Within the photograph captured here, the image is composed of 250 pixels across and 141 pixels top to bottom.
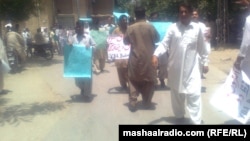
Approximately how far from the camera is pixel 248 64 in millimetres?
5770

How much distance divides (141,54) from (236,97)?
2128 millimetres

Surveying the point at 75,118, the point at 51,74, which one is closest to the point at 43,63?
the point at 51,74

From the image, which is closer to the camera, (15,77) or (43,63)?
(15,77)

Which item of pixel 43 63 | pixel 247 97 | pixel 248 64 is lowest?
pixel 43 63

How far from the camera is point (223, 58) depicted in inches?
611

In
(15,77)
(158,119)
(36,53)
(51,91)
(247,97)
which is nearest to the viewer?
(247,97)

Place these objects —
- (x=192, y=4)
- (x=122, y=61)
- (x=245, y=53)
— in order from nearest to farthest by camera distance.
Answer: (x=245, y=53), (x=122, y=61), (x=192, y=4)

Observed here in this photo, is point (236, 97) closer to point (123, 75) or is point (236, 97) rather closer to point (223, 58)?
point (123, 75)

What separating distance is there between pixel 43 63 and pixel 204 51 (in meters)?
12.0

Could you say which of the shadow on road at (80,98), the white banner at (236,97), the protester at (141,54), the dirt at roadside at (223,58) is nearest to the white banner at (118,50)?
the shadow on road at (80,98)

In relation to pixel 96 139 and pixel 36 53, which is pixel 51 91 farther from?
pixel 36 53

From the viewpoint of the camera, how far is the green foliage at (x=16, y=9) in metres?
16.5

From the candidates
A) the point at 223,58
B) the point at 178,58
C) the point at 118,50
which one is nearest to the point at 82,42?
the point at 118,50

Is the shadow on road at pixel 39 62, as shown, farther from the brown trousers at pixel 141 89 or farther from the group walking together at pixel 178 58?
the group walking together at pixel 178 58
